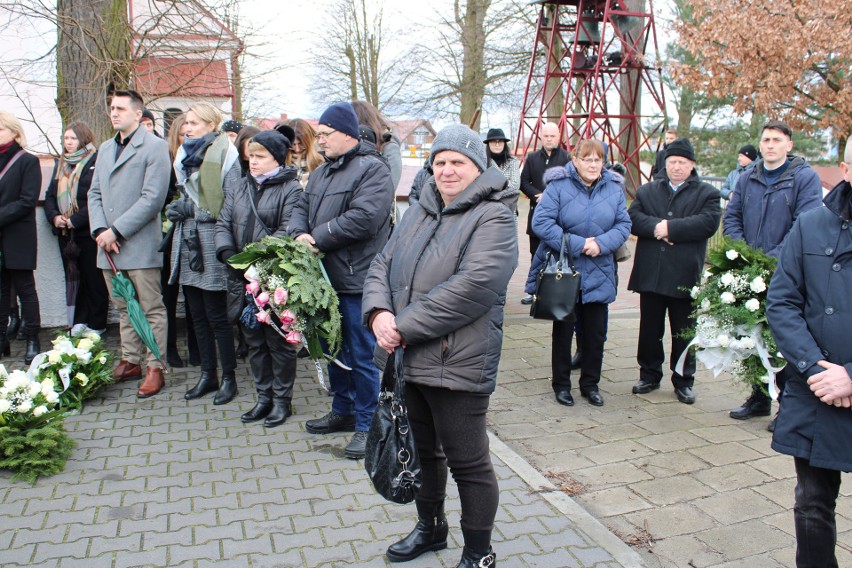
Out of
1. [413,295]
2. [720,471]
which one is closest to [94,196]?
[413,295]

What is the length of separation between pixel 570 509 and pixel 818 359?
1.61m

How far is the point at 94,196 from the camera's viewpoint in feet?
19.2

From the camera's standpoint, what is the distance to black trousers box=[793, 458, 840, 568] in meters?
3.02

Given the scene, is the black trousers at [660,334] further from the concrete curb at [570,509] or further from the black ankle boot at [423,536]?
the black ankle boot at [423,536]

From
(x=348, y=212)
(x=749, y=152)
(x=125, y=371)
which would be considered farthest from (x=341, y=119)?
(x=749, y=152)

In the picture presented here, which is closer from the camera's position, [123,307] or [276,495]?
[276,495]

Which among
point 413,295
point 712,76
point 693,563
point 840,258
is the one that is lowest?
point 693,563

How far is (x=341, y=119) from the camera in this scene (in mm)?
4688

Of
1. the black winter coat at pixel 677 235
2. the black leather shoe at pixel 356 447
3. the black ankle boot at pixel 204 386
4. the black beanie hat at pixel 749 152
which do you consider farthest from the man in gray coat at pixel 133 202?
the black beanie hat at pixel 749 152

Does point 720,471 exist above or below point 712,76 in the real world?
below

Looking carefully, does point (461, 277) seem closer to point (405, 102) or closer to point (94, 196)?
point (94, 196)

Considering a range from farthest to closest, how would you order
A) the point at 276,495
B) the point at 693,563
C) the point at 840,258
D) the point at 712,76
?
the point at 712,76
the point at 276,495
the point at 693,563
the point at 840,258

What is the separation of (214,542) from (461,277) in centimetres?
180

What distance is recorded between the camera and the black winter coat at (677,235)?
564cm
